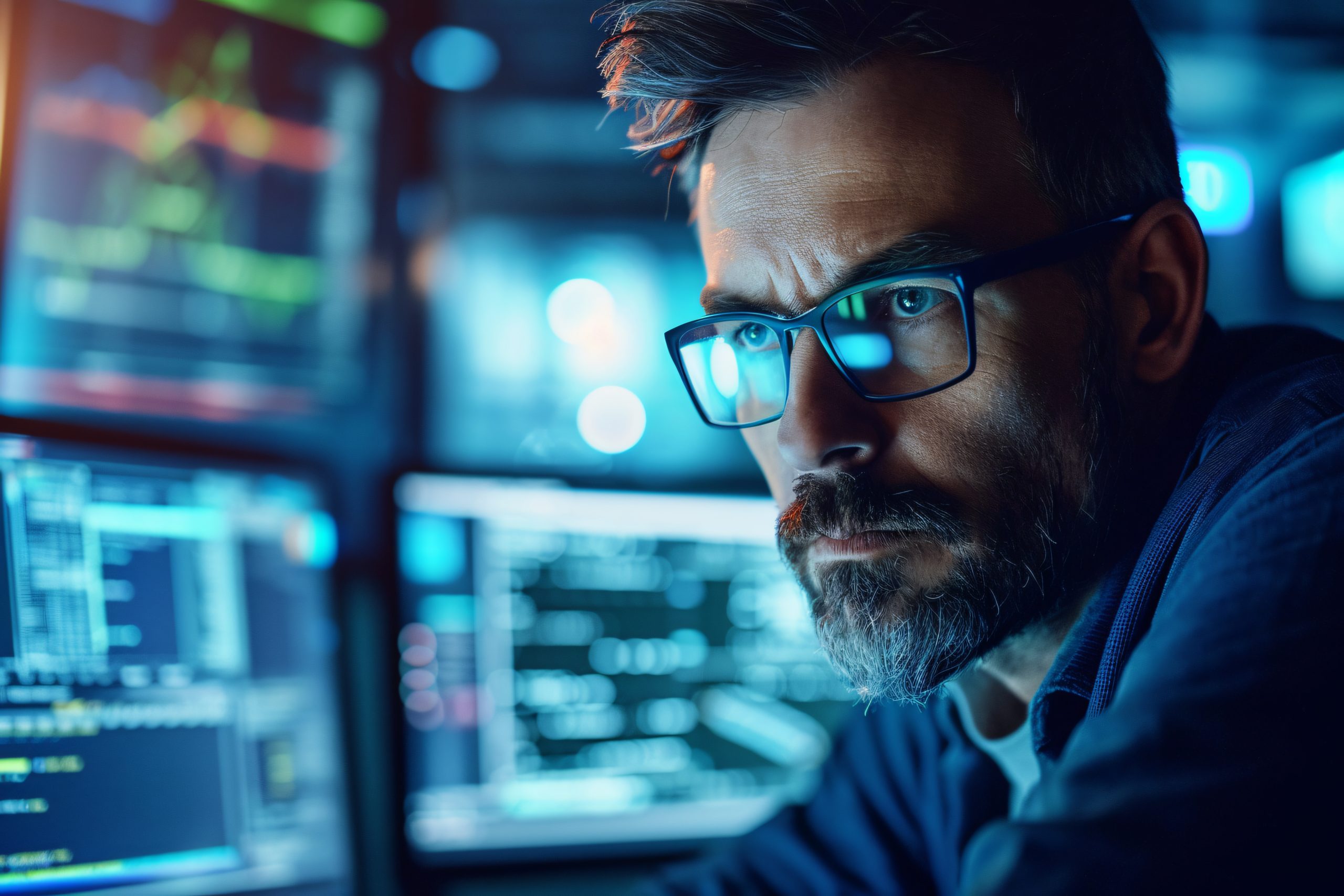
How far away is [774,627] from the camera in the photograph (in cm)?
124

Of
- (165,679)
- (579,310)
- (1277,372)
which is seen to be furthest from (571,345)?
(1277,372)

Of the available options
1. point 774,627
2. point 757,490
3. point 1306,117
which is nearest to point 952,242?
point 757,490

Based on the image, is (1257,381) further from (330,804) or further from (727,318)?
(330,804)

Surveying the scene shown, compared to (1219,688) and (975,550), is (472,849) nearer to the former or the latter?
(975,550)

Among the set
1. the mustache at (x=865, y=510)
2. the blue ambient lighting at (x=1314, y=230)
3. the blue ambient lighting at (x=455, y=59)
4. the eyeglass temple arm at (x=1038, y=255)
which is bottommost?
the mustache at (x=865, y=510)

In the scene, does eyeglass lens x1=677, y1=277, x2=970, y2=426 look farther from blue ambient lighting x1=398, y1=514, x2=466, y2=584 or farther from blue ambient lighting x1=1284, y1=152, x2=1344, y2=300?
blue ambient lighting x1=1284, y1=152, x2=1344, y2=300

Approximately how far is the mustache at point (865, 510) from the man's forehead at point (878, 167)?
0.51 feet

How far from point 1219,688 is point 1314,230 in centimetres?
214

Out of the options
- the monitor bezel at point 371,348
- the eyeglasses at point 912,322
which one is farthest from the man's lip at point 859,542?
the monitor bezel at point 371,348

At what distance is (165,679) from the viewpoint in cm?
80

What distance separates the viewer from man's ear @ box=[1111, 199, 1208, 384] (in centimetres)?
72

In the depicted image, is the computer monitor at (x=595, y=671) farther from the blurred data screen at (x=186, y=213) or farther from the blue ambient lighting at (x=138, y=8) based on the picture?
the blue ambient lighting at (x=138, y=8)

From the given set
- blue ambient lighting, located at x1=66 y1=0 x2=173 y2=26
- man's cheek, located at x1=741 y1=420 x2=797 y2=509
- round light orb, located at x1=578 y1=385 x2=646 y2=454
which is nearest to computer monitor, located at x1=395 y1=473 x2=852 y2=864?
man's cheek, located at x1=741 y1=420 x2=797 y2=509

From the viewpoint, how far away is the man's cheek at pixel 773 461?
31.6 inches
